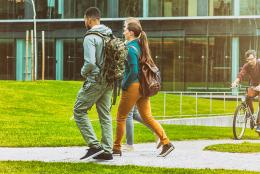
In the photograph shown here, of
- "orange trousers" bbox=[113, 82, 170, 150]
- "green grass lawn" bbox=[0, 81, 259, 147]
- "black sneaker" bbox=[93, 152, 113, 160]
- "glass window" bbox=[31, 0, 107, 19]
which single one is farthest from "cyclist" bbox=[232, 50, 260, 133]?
"glass window" bbox=[31, 0, 107, 19]

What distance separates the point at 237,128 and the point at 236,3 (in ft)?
106

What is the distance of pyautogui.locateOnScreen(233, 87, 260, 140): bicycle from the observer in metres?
16.1

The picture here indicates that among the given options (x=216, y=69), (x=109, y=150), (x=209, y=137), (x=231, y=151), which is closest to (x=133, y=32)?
(x=109, y=150)

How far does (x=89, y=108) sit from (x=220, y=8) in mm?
37976

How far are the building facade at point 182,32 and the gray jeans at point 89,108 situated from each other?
1428 inches

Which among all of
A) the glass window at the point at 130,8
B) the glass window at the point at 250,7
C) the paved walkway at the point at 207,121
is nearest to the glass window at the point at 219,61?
the glass window at the point at 250,7

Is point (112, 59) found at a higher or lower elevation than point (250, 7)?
lower

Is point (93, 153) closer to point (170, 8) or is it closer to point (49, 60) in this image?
point (170, 8)

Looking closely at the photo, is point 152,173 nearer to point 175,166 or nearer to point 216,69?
point 175,166

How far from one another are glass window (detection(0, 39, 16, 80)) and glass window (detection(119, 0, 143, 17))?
798cm

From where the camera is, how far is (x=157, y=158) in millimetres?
11367

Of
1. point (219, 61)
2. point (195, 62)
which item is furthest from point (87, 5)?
point (219, 61)

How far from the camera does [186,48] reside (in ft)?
158

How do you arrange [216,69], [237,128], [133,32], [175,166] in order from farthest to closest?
[216,69]
[237,128]
[133,32]
[175,166]
